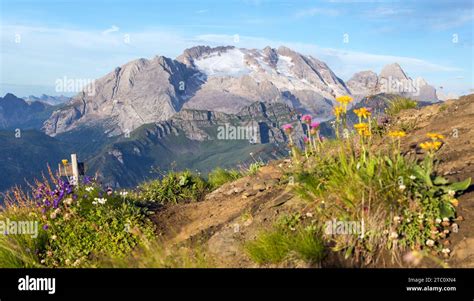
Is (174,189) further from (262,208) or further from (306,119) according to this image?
(306,119)

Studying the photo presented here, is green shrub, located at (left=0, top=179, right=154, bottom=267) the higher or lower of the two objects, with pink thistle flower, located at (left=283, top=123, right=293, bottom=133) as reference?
lower

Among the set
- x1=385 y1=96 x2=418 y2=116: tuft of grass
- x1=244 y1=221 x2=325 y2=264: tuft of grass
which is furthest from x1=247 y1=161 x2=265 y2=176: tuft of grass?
x1=244 y1=221 x2=325 y2=264: tuft of grass

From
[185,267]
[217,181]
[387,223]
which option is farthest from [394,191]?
[217,181]

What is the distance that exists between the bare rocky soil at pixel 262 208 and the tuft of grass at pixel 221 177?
1.60 m

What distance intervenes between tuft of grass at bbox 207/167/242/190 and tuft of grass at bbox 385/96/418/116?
21.4ft

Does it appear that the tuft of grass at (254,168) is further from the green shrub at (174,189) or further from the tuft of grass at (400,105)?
the tuft of grass at (400,105)

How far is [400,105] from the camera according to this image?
719 inches

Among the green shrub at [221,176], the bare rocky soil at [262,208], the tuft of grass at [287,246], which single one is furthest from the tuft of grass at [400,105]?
the tuft of grass at [287,246]

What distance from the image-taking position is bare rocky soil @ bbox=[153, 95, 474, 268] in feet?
26.3

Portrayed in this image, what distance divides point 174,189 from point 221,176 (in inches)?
75.3

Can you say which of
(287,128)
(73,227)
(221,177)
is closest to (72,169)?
(73,227)

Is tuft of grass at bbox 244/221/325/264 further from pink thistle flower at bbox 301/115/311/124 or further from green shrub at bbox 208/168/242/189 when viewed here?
green shrub at bbox 208/168/242/189

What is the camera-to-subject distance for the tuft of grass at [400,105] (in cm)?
1803

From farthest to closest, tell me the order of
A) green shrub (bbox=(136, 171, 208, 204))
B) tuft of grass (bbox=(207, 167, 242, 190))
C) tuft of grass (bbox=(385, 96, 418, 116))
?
tuft of grass (bbox=(385, 96, 418, 116)), tuft of grass (bbox=(207, 167, 242, 190)), green shrub (bbox=(136, 171, 208, 204))
